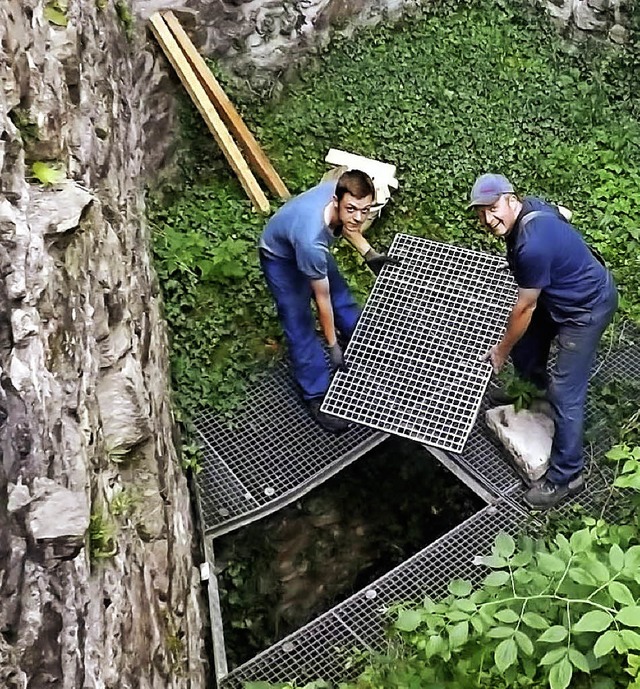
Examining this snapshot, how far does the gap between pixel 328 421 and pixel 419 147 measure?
1960 mm

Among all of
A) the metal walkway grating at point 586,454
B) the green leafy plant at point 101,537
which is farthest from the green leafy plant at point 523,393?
the green leafy plant at point 101,537

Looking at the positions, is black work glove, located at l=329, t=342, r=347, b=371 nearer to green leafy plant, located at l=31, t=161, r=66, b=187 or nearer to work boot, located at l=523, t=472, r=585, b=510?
work boot, located at l=523, t=472, r=585, b=510

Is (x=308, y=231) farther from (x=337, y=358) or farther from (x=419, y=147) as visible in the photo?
(x=419, y=147)

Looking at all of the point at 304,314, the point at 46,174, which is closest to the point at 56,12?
the point at 46,174

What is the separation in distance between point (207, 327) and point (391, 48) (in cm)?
238

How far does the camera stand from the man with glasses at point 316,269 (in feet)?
11.9

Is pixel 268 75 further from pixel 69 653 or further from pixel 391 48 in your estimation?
pixel 69 653

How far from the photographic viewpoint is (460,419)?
3842 mm

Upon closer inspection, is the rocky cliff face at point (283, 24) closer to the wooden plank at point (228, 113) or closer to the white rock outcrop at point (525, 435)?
the wooden plank at point (228, 113)

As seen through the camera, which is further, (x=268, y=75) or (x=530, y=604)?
(x=268, y=75)

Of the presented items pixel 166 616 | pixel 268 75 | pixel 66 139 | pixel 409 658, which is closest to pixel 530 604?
pixel 409 658

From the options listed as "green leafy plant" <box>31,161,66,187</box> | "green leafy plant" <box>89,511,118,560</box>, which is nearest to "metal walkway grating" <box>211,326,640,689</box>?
"green leafy plant" <box>89,511,118,560</box>

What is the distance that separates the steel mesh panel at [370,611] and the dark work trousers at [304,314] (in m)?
0.95

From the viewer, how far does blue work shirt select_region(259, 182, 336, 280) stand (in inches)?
143
